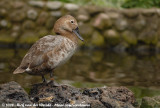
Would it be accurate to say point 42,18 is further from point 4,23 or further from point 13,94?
point 13,94

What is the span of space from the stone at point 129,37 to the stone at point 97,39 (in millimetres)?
722

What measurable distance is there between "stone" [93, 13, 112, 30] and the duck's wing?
22.6 feet

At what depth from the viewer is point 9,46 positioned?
11.1 metres

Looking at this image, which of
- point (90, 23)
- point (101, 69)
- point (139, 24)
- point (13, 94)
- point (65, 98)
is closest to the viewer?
point (13, 94)

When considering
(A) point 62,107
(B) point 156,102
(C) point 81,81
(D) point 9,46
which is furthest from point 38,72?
(D) point 9,46

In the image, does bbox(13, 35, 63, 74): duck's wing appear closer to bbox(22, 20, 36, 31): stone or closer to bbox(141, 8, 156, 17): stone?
bbox(22, 20, 36, 31): stone

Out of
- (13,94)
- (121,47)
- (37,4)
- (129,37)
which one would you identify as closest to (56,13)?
(37,4)

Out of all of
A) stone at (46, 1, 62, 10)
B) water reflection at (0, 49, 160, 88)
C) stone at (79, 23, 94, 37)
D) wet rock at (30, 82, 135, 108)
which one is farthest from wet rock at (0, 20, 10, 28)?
wet rock at (30, 82, 135, 108)

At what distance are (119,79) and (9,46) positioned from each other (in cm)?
471

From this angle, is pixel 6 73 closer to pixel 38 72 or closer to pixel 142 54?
pixel 38 72

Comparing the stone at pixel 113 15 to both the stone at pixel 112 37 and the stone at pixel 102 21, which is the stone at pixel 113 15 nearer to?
the stone at pixel 102 21

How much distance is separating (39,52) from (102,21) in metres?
7.08

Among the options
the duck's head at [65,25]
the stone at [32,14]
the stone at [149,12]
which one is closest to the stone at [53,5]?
the stone at [32,14]

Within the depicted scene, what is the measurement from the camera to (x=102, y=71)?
8305 millimetres
